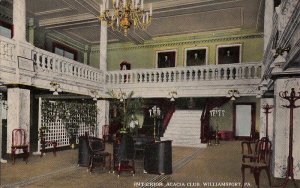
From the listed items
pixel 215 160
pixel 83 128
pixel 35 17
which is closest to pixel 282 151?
pixel 215 160

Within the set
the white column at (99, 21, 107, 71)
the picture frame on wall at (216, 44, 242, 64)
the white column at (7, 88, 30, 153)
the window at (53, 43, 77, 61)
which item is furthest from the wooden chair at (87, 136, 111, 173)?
the picture frame on wall at (216, 44, 242, 64)

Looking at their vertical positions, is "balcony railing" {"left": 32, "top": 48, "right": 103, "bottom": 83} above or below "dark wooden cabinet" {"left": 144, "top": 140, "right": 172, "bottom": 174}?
above

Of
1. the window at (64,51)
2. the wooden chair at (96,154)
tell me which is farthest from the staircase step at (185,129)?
the window at (64,51)

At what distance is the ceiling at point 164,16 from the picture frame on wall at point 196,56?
1170 millimetres

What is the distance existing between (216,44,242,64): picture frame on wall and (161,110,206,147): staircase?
3.23 m

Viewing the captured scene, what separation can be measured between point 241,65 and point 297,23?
7737 mm

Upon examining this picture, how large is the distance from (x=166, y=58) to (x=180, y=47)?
3.48 feet

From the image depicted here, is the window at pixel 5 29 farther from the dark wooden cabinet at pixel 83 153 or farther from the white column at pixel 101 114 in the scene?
the dark wooden cabinet at pixel 83 153

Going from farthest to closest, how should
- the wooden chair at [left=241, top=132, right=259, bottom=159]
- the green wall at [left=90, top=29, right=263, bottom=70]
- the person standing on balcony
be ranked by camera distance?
the person standing on balcony
the green wall at [left=90, top=29, right=263, bottom=70]
the wooden chair at [left=241, top=132, right=259, bottom=159]

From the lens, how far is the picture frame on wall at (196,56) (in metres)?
15.8

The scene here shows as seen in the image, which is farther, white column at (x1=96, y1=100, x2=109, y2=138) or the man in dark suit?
the man in dark suit

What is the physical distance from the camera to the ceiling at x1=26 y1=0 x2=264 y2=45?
11.4 metres

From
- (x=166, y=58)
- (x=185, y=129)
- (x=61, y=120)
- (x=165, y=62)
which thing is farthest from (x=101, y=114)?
(x=166, y=58)

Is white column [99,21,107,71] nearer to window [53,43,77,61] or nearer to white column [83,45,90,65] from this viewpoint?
window [53,43,77,61]
